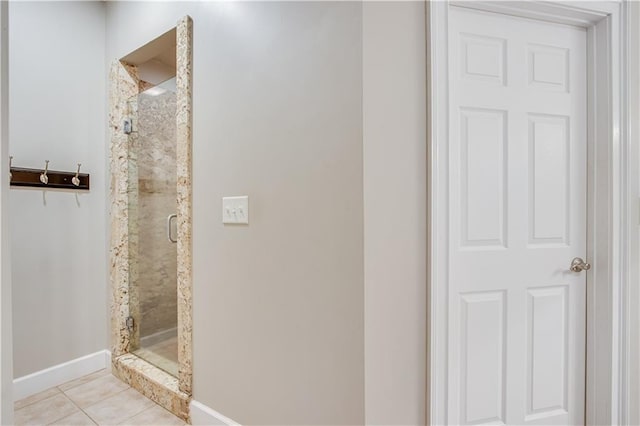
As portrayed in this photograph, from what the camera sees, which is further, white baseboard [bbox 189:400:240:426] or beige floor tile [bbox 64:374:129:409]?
beige floor tile [bbox 64:374:129:409]

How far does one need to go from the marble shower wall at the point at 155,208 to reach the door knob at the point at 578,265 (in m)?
2.55

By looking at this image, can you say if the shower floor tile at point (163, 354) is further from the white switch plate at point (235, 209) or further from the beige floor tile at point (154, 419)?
the white switch plate at point (235, 209)

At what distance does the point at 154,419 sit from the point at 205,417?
0.35 meters

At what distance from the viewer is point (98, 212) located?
2361mm

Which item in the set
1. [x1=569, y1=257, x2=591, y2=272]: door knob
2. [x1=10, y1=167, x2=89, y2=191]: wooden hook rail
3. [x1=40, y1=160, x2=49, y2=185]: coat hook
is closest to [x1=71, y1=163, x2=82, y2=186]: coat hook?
[x1=10, y1=167, x2=89, y2=191]: wooden hook rail

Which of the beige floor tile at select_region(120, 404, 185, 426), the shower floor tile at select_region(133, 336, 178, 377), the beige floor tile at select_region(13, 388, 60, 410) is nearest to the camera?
the beige floor tile at select_region(120, 404, 185, 426)

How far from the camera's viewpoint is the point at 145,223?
8.14 ft

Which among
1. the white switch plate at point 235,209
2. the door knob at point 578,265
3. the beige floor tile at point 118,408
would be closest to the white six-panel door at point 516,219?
the door knob at point 578,265

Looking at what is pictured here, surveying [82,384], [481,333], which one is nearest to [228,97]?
[481,333]

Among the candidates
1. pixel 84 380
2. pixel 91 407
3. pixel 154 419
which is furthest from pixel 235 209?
pixel 84 380

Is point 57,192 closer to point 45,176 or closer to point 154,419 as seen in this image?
point 45,176

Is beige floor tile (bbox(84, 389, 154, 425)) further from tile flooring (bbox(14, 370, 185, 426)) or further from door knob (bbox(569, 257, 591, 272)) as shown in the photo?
door knob (bbox(569, 257, 591, 272))

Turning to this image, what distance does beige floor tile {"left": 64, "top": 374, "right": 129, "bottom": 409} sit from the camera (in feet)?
6.49

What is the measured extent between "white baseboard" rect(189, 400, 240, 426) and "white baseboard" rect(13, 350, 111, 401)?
3.52ft
